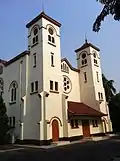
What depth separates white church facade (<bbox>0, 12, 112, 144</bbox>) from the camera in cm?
2050

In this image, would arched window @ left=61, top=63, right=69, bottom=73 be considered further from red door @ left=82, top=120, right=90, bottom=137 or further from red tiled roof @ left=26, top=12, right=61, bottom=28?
red door @ left=82, top=120, right=90, bottom=137

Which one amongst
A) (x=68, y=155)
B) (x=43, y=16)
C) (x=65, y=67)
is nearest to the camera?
(x=68, y=155)

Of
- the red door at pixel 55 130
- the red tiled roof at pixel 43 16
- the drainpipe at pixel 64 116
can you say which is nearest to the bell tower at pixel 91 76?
the drainpipe at pixel 64 116

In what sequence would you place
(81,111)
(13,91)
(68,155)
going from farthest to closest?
(13,91) → (81,111) → (68,155)

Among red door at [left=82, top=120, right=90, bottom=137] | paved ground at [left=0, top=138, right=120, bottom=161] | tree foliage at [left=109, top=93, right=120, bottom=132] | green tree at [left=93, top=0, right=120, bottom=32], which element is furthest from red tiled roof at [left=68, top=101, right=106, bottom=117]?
green tree at [left=93, top=0, right=120, bottom=32]

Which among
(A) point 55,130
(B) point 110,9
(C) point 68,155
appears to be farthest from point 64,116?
(B) point 110,9

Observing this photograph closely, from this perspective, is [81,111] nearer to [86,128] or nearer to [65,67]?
[86,128]

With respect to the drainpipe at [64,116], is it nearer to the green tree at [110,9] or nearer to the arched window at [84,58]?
the arched window at [84,58]

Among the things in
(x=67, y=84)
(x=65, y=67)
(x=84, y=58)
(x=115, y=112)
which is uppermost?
(x=84, y=58)

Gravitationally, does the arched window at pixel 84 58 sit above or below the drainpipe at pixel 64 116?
above

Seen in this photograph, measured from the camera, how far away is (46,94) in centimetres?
2031

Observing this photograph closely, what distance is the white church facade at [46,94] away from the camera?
20500 mm

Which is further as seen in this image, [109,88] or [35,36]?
[109,88]

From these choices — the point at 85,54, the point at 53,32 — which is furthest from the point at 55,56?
the point at 85,54
